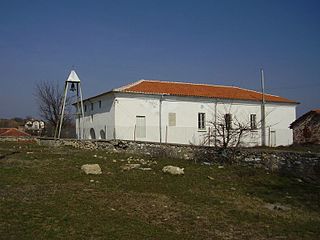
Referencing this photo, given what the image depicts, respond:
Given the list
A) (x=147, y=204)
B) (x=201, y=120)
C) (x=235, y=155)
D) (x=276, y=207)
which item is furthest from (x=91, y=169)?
(x=201, y=120)

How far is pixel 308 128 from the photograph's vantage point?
3062 centimetres

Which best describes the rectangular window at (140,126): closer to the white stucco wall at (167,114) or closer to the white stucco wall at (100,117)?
the white stucco wall at (167,114)

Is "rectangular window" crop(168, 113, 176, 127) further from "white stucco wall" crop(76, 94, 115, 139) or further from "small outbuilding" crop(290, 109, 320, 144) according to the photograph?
"small outbuilding" crop(290, 109, 320, 144)

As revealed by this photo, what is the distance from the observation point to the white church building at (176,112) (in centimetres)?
2917

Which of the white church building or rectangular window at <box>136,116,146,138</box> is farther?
the white church building

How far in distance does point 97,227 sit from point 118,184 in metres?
4.23

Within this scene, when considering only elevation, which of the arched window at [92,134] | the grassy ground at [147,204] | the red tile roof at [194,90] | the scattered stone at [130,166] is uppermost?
the red tile roof at [194,90]

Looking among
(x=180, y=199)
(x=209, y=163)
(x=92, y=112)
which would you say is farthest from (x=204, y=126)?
(x=180, y=199)

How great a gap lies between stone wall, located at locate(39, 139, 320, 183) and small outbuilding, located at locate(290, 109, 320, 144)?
13.7m

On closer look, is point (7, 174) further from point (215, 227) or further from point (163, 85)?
point (163, 85)

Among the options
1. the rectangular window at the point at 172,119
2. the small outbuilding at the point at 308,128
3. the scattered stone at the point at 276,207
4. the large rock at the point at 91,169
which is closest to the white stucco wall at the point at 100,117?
the rectangular window at the point at 172,119

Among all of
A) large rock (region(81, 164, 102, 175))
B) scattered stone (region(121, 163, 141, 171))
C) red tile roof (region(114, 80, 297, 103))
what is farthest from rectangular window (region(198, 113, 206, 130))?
large rock (region(81, 164, 102, 175))

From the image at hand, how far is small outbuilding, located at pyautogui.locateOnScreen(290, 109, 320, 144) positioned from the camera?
29631 millimetres

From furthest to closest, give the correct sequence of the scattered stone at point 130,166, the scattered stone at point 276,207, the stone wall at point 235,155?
1. the stone wall at point 235,155
2. the scattered stone at point 130,166
3. the scattered stone at point 276,207
